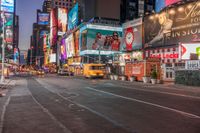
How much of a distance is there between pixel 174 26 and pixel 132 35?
1769cm

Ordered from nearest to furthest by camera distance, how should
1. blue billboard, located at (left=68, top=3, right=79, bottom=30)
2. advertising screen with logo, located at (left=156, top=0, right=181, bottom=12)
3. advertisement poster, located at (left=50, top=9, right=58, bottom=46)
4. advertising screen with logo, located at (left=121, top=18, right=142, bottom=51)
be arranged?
advertising screen with logo, located at (left=156, top=0, right=181, bottom=12) < advertising screen with logo, located at (left=121, top=18, right=142, bottom=51) < blue billboard, located at (left=68, top=3, right=79, bottom=30) < advertisement poster, located at (left=50, top=9, right=58, bottom=46)

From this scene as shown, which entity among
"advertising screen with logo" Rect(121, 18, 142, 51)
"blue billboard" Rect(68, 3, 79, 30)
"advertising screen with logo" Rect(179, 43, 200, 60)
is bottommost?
"advertising screen with logo" Rect(179, 43, 200, 60)

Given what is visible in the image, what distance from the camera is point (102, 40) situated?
113 metres

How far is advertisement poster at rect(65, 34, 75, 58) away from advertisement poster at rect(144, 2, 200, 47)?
2722 inches

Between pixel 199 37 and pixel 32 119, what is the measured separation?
43981 millimetres

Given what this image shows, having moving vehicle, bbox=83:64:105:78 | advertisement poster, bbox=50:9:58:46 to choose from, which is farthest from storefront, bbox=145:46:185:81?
advertisement poster, bbox=50:9:58:46

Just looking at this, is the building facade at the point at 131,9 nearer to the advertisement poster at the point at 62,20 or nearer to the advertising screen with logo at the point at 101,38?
the advertising screen with logo at the point at 101,38

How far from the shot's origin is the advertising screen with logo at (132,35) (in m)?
68.9

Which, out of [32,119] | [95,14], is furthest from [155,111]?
[95,14]

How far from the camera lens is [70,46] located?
447 ft

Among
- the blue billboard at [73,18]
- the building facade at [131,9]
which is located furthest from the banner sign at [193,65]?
the building facade at [131,9]

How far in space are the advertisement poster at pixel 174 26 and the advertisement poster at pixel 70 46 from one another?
69.1 m

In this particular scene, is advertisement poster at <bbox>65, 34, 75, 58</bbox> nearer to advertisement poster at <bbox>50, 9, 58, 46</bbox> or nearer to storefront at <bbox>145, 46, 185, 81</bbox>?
advertisement poster at <bbox>50, 9, 58, 46</bbox>

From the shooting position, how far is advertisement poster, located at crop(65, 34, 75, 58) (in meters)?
131
